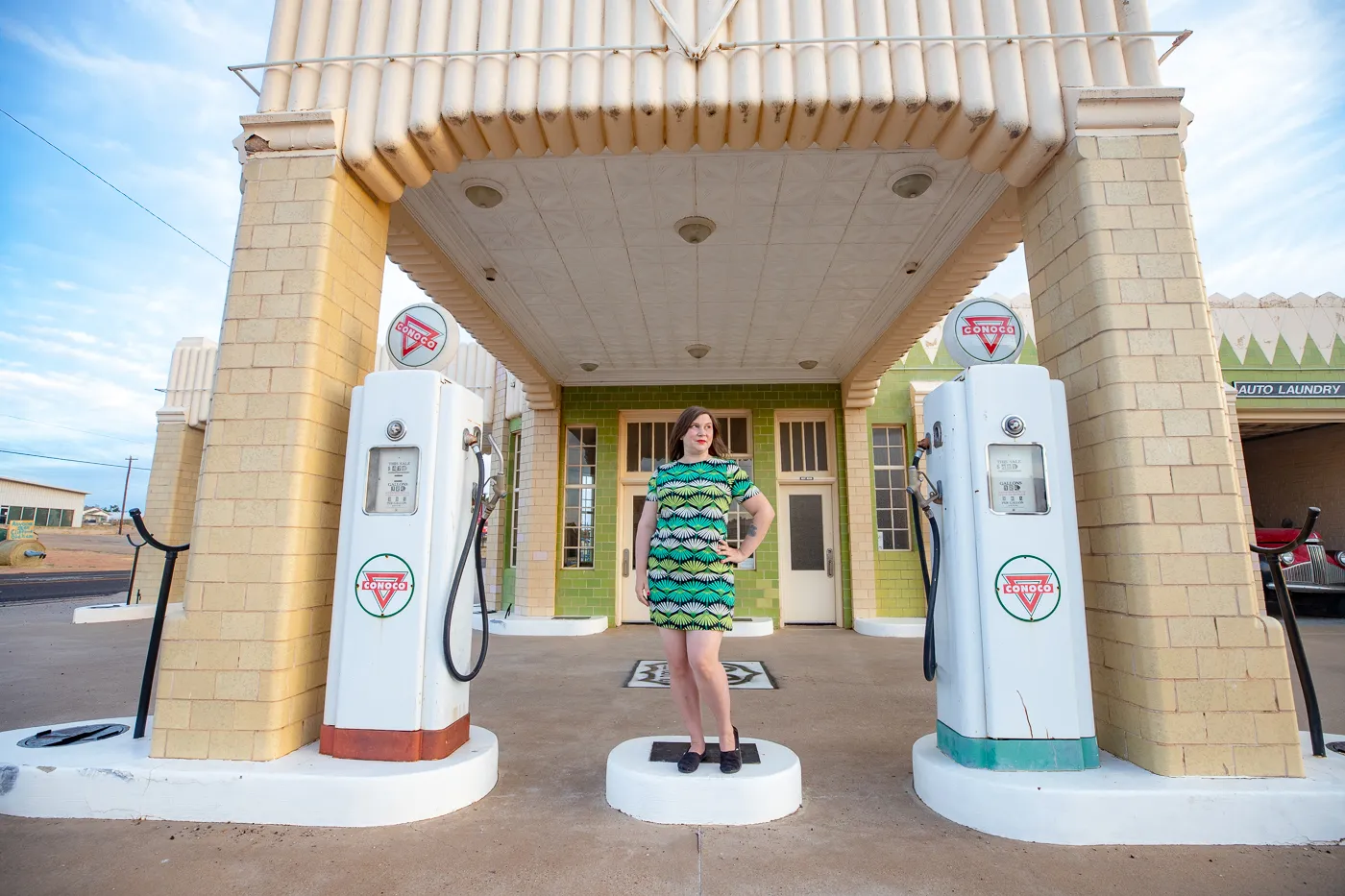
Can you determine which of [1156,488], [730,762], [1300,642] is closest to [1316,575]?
[1300,642]

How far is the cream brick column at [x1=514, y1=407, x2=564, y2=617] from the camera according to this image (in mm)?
8844

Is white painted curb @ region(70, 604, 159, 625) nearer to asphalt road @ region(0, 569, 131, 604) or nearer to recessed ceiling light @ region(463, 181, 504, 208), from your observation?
asphalt road @ region(0, 569, 131, 604)

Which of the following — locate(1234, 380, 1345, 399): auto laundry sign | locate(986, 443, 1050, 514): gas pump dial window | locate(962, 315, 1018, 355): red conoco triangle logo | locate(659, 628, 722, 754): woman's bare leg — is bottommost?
locate(659, 628, 722, 754): woman's bare leg

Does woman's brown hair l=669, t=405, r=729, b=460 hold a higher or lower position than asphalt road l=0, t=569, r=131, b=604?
higher

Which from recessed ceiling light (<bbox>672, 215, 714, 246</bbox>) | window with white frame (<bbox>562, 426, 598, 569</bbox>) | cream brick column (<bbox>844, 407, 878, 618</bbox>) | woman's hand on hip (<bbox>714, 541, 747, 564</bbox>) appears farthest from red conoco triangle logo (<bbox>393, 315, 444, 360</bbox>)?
cream brick column (<bbox>844, 407, 878, 618</bbox>)

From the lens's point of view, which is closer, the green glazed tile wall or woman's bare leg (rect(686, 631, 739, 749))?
woman's bare leg (rect(686, 631, 739, 749))

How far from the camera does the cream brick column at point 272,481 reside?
8.95 ft

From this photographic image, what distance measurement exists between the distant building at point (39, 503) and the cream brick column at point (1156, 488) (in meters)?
45.6

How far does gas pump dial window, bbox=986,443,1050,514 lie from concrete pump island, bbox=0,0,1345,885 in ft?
0.04

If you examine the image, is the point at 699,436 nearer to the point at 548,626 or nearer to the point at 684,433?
the point at 684,433

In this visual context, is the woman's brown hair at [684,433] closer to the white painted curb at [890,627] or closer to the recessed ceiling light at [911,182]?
the recessed ceiling light at [911,182]

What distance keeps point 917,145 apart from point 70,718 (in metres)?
5.67

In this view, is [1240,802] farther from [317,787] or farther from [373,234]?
[373,234]

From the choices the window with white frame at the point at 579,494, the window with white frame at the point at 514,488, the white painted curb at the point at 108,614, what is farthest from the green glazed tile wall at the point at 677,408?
the white painted curb at the point at 108,614
